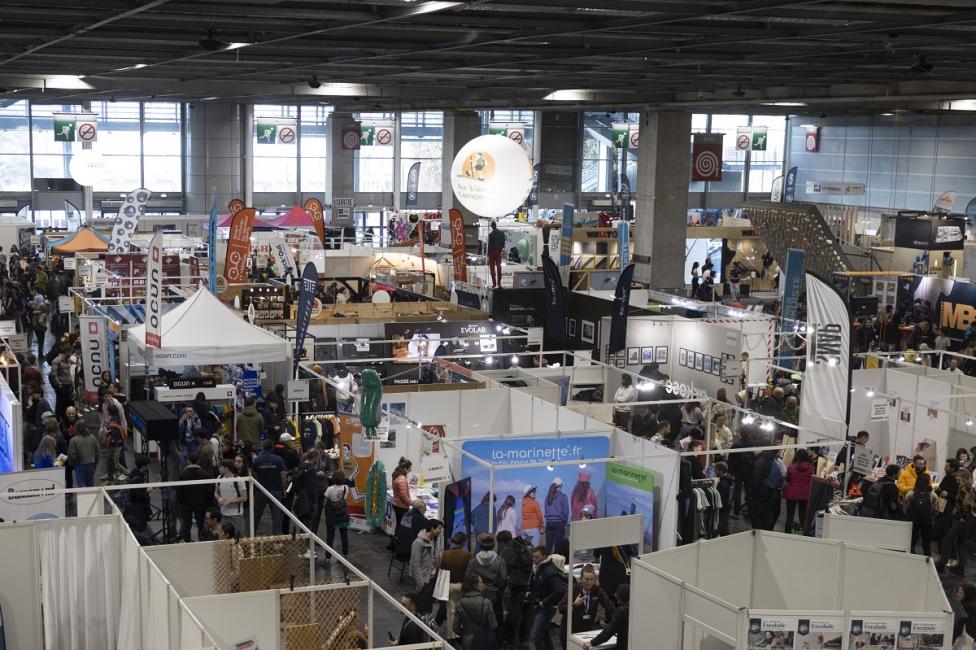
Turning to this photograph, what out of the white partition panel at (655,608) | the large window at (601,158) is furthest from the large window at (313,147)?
the white partition panel at (655,608)

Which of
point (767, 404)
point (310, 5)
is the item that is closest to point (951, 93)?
point (767, 404)

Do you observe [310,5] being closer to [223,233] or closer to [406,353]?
[406,353]

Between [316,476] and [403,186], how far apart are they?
34.6m

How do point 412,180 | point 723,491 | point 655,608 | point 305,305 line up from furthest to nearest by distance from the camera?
point 412,180, point 305,305, point 723,491, point 655,608

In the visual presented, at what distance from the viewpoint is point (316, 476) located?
10.9 meters

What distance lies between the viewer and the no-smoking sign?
36250 mm

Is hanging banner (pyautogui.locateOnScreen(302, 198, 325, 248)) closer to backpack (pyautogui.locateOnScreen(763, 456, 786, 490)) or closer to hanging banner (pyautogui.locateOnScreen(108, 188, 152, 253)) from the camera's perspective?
hanging banner (pyautogui.locateOnScreen(108, 188, 152, 253))

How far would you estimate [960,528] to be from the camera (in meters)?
10.8

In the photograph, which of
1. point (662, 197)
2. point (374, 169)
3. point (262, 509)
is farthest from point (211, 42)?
point (374, 169)

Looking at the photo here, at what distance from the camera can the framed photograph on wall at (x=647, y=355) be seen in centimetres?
1747

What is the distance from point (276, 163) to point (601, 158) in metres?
12.8

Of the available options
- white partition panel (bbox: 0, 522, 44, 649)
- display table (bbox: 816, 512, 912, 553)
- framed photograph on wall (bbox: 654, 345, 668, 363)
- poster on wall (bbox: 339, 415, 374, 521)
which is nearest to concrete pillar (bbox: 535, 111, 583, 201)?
framed photograph on wall (bbox: 654, 345, 668, 363)

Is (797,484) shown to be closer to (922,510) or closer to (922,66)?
(922,510)

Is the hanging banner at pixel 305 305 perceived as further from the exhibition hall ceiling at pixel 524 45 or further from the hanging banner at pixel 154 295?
the exhibition hall ceiling at pixel 524 45
